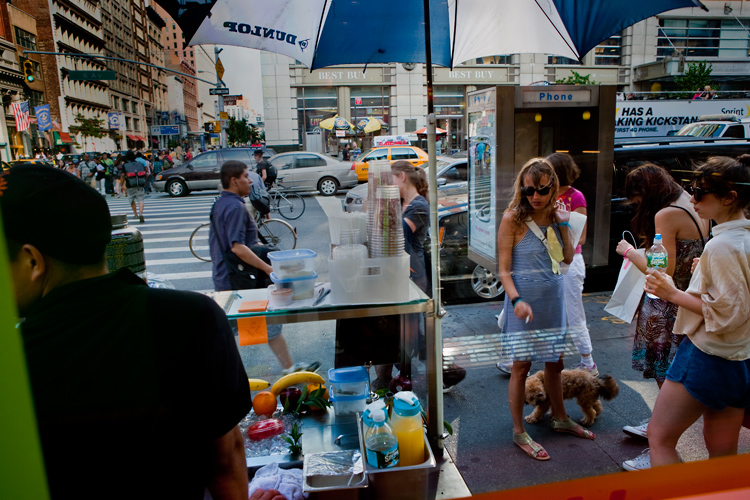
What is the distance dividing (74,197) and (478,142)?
503 cm

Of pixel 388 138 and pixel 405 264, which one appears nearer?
pixel 405 264

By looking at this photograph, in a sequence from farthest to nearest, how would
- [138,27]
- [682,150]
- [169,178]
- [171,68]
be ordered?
[682,150] < [169,178] < [171,68] < [138,27]

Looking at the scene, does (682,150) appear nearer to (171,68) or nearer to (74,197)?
(171,68)

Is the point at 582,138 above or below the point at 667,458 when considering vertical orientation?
above

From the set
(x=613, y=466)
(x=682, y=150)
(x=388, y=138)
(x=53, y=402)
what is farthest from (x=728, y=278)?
(x=682, y=150)

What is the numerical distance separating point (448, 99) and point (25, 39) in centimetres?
269

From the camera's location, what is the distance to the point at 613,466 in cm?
295

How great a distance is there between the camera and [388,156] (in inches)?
116

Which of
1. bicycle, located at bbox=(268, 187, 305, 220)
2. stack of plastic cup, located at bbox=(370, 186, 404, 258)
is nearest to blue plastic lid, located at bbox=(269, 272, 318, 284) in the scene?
stack of plastic cup, located at bbox=(370, 186, 404, 258)

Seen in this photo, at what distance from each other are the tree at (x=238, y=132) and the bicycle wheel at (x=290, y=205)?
1.40 metres

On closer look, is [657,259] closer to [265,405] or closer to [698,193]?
[698,193]

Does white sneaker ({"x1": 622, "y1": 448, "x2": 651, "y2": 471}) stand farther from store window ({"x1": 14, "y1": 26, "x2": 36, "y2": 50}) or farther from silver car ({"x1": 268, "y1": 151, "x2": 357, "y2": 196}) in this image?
store window ({"x1": 14, "y1": 26, "x2": 36, "y2": 50})

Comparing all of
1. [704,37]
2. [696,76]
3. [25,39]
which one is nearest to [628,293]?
[696,76]

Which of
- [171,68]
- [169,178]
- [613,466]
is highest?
[171,68]
